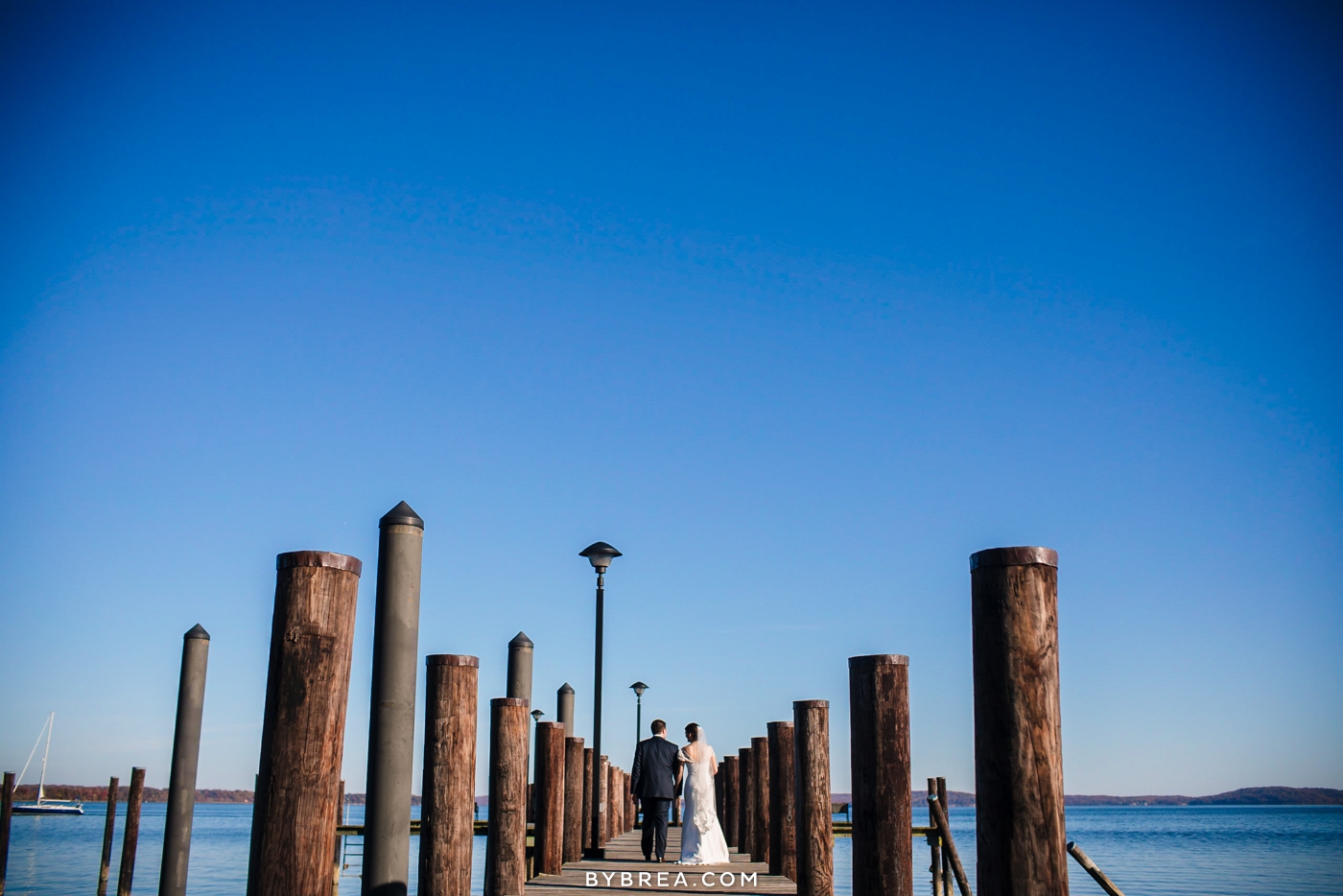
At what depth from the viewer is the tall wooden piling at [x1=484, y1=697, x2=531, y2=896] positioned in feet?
29.5

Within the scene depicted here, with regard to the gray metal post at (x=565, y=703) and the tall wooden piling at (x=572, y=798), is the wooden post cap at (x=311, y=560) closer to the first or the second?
the tall wooden piling at (x=572, y=798)

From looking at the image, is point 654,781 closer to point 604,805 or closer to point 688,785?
point 688,785

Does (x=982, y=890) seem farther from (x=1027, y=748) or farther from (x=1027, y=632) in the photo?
(x=1027, y=632)

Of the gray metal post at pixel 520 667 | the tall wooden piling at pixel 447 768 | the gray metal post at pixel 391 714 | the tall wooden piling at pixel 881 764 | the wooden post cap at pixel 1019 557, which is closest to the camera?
the wooden post cap at pixel 1019 557

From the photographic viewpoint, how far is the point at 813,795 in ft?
28.1

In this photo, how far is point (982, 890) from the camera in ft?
14.4

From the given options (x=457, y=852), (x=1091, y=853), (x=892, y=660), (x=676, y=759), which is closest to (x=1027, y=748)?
(x=892, y=660)

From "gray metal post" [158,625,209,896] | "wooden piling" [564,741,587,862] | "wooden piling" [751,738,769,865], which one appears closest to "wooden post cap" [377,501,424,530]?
"wooden piling" [564,741,587,862]

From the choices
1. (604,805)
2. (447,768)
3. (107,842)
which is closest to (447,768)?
(447,768)

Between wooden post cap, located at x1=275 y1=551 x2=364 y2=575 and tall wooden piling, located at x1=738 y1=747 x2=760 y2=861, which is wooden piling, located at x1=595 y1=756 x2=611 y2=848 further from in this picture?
wooden post cap, located at x1=275 y1=551 x2=364 y2=575

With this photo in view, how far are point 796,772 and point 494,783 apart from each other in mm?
2451

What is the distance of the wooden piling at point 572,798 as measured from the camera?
1223 cm

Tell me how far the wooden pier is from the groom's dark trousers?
445 millimetres

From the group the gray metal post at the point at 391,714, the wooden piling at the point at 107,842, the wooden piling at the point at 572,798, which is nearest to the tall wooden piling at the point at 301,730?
the gray metal post at the point at 391,714
